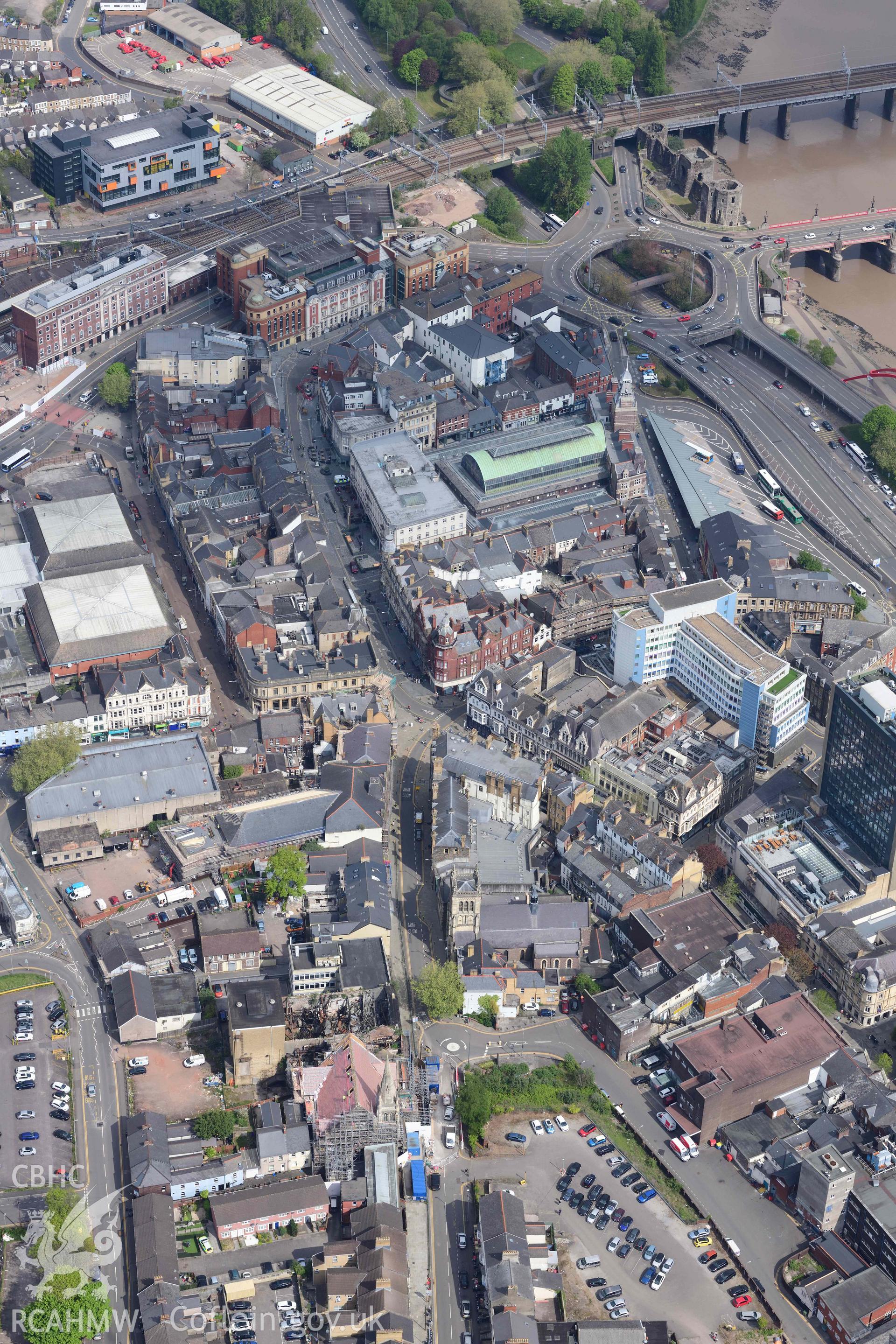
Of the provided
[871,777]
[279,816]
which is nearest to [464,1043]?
[279,816]

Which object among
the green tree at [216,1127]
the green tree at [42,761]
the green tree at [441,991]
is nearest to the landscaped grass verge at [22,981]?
the green tree at [42,761]

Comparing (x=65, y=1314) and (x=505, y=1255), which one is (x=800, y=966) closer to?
(x=505, y=1255)

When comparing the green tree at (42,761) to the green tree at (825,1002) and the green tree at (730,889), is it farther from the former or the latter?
the green tree at (825,1002)

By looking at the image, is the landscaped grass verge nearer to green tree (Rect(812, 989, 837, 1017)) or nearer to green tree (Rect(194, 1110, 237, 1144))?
green tree (Rect(194, 1110, 237, 1144))

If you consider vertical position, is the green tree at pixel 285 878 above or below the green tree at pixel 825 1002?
above

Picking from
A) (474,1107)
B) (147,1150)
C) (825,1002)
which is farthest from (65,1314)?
(825,1002)

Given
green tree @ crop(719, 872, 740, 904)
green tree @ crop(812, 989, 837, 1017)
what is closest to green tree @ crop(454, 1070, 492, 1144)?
green tree @ crop(812, 989, 837, 1017)
